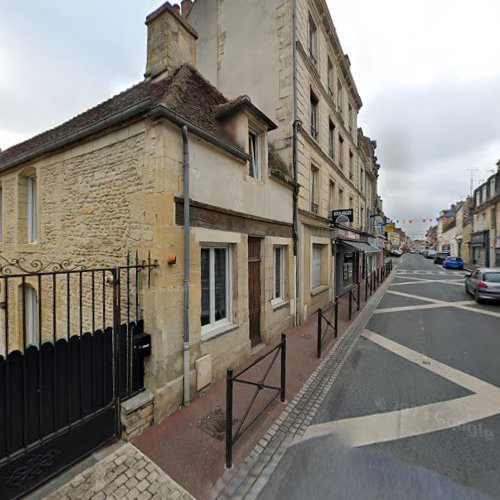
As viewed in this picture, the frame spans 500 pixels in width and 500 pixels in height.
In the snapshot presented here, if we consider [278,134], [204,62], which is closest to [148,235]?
[278,134]

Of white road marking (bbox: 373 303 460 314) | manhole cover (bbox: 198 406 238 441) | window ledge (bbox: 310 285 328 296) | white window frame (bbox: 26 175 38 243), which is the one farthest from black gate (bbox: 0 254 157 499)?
white road marking (bbox: 373 303 460 314)

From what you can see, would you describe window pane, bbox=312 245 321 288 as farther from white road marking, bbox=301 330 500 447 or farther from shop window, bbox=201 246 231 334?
white road marking, bbox=301 330 500 447

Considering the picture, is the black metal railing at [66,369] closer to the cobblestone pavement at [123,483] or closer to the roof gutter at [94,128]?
the cobblestone pavement at [123,483]

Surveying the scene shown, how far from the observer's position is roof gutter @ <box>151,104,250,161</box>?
11.7 ft

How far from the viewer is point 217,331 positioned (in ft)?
15.8

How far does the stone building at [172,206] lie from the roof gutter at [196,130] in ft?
0.06

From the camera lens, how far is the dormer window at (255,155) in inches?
244

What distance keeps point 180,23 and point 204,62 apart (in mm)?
5145

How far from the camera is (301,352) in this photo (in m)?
5.93

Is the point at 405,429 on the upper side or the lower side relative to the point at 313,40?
lower

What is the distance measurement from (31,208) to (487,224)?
109 feet

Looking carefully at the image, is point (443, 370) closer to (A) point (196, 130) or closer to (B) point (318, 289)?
(B) point (318, 289)

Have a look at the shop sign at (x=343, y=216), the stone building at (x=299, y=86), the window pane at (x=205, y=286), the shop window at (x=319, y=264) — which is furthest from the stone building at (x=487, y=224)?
the window pane at (x=205, y=286)

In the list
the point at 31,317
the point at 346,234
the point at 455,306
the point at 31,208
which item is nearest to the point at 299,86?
the point at 346,234
